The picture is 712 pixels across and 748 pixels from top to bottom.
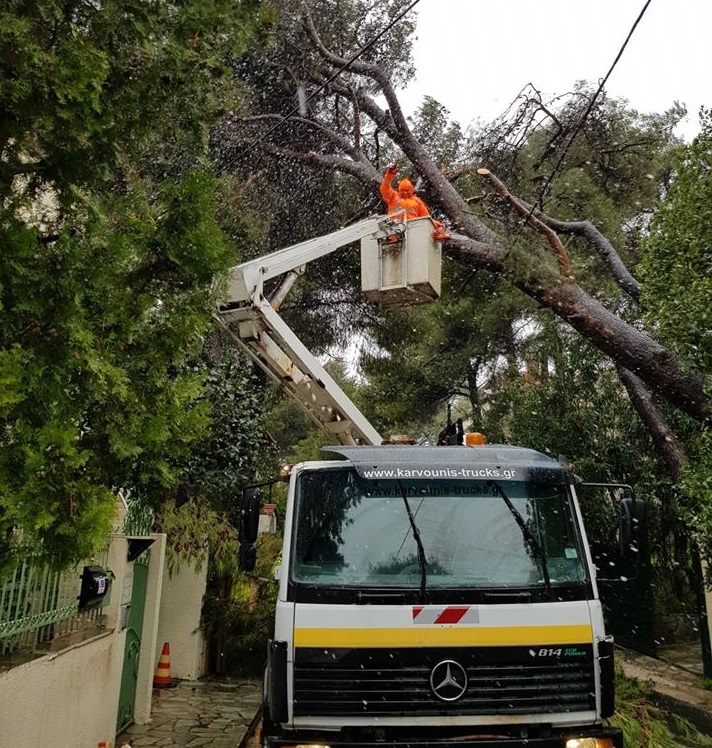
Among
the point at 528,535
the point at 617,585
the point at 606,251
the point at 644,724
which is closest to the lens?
the point at 528,535

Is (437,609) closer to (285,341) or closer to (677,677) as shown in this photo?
(285,341)

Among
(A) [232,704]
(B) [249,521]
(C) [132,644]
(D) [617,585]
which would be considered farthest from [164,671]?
(D) [617,585]

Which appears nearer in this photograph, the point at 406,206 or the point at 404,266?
the point at 404,266

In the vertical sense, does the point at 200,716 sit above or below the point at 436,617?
below

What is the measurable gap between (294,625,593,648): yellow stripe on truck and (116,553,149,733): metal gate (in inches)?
143

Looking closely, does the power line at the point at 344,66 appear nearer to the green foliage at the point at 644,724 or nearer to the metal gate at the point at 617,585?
the metal gate at the point at 617,585

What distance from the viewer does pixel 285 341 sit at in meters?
6.20

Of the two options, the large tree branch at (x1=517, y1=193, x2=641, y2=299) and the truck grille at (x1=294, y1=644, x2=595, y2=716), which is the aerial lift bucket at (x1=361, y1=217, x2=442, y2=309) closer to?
the large tree branch at (x1=517, y1=193, x2=641, y2=299)

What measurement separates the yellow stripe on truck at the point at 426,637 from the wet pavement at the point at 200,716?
3.71 meters

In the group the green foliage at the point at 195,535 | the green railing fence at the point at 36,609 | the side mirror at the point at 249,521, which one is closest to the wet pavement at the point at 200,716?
the green foliage at the point at 195,535

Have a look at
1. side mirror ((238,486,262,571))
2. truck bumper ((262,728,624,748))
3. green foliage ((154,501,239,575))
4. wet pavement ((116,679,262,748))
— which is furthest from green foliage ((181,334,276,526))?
truck bumper ((262,728,624,748))

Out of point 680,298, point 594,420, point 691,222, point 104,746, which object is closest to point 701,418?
point 680,298

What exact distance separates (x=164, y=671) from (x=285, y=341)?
522cm

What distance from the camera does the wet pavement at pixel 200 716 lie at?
6.68 meters
